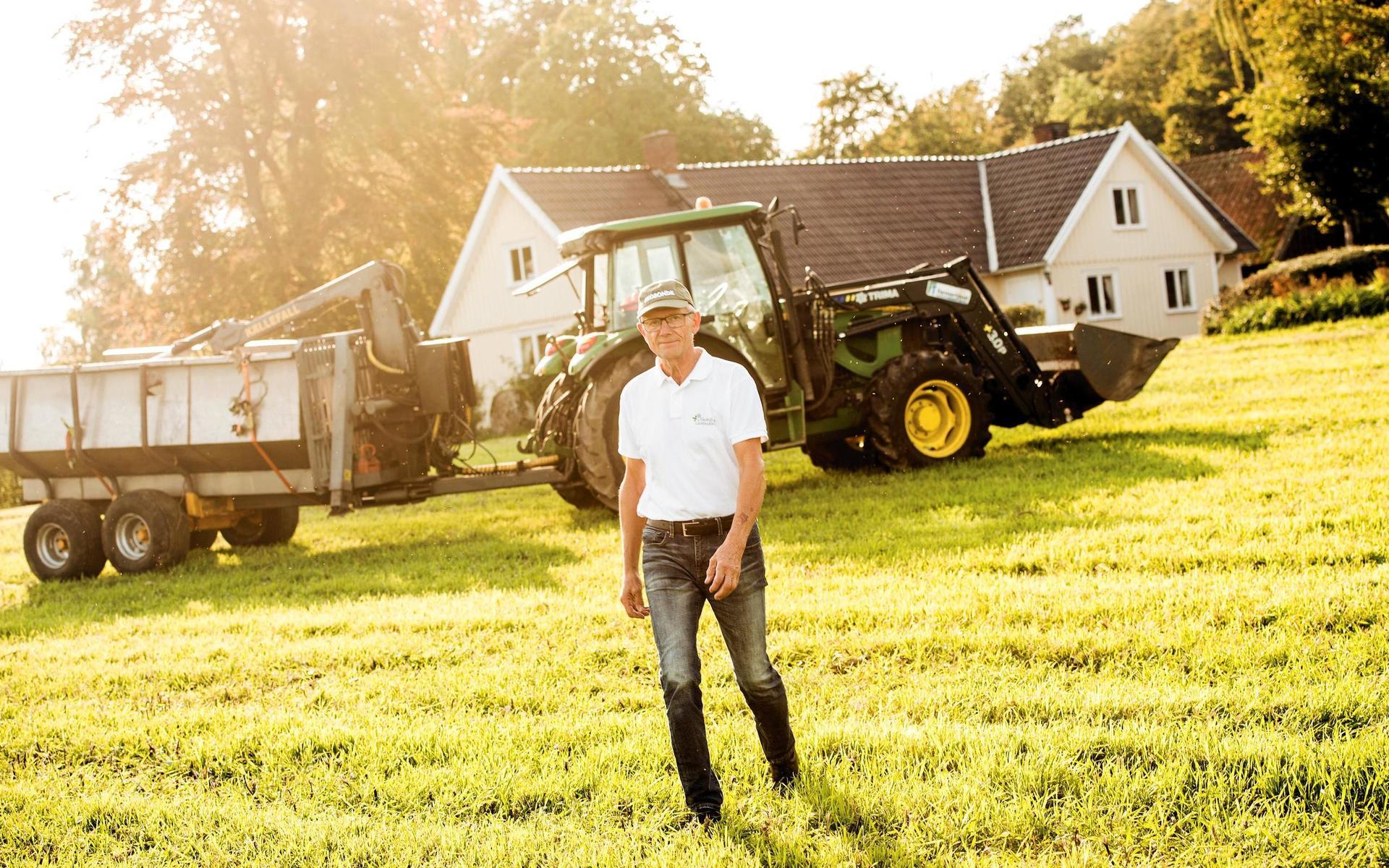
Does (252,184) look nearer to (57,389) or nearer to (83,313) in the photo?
(57,389)

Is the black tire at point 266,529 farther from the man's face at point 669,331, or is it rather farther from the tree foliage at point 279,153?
the tree foliage at point 279,153

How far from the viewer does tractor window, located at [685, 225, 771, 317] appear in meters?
13.2

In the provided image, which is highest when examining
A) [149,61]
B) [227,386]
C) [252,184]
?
[149,61]

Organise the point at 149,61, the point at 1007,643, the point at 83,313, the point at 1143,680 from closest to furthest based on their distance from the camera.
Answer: the point at 1143,680 < the point at 1007,643 < the point at 149,61 < the point at 83,313

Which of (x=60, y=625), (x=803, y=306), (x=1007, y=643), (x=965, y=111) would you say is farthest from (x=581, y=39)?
(x=1007, y=643)

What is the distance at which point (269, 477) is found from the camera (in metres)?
13.2

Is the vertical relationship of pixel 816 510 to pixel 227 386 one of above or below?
below

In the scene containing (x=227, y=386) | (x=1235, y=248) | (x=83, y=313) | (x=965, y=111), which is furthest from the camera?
(x=83, y=313)

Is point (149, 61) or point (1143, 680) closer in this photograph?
point (1143, 680)

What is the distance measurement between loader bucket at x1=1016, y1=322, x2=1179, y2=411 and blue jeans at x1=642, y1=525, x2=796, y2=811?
10153mm

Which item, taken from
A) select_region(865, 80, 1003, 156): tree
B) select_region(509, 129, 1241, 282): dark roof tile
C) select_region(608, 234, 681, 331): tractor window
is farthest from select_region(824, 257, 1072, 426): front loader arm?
select_region(865, 80, 1003, 156): tree

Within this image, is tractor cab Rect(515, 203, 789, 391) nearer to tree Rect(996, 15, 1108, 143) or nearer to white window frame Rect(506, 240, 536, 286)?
white window frame Rect(506, 240, 536, 286)

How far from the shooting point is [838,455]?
1531 cm

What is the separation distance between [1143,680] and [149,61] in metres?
31.2
